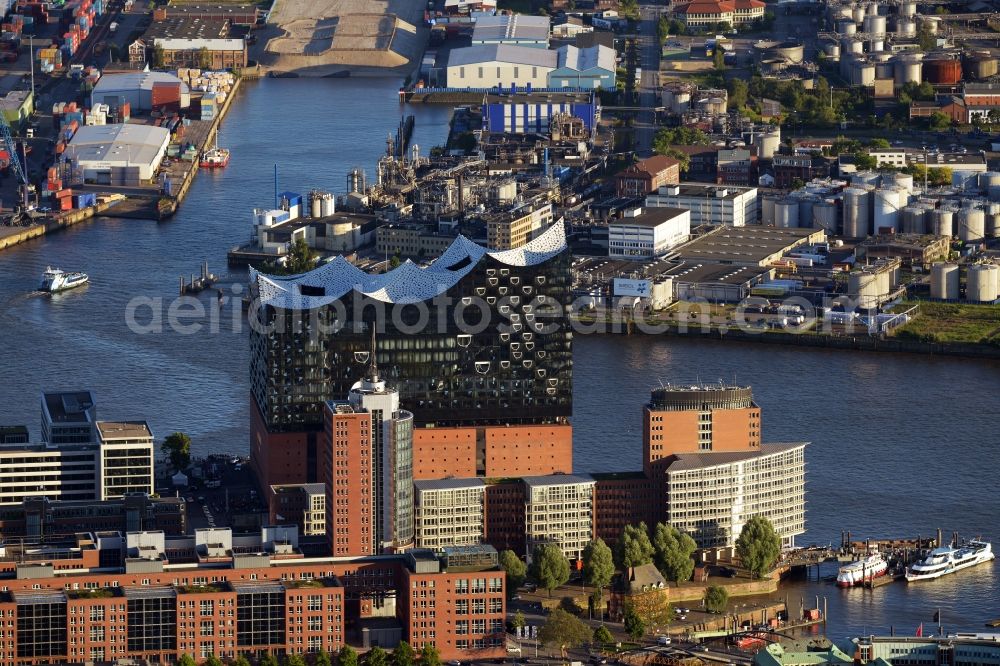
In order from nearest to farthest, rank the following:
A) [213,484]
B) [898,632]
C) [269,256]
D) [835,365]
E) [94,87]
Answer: [898,632] → [213,484] → [835,365] → [269,256] → [94,87]

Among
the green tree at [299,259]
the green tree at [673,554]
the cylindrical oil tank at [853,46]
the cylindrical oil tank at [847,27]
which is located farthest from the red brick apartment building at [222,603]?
the cylindrical oil tank at [847,27]

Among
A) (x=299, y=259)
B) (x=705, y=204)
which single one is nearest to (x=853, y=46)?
(x=705, y=204)

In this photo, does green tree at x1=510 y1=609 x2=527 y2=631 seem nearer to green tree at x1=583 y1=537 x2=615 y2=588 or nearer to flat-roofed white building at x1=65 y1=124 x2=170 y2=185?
green tree at x1=583 y1=537 x2=615 y2=588

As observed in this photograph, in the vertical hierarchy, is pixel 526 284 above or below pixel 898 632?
above

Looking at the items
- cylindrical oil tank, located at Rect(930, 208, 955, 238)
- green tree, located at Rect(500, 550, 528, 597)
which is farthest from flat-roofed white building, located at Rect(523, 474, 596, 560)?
cylindrical oil tank, located at Rect(930, 208, 955, 238)

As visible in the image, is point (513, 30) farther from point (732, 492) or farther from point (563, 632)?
point (563, 632)

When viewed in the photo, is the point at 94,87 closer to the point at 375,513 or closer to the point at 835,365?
the point at 835,365

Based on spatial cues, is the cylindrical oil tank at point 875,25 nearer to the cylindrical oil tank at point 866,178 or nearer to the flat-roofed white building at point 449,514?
the cylindrical oil tank at point 866,178

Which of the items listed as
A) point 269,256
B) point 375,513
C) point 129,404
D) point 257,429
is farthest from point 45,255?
point 375,513
